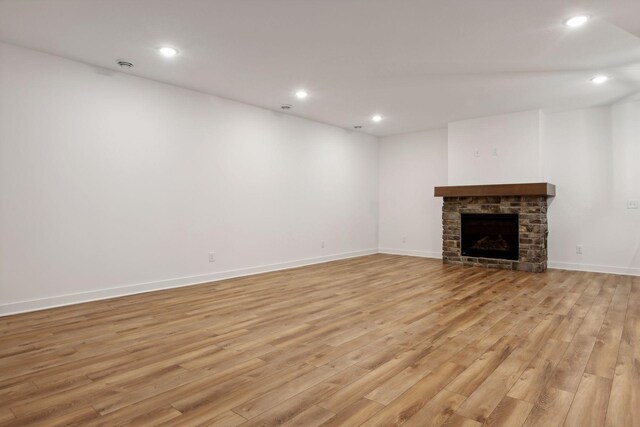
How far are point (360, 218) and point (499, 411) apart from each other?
5929mm

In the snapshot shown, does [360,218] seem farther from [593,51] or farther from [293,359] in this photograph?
[293,359]

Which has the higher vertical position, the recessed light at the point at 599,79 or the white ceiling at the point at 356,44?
the recessed light at the point at 599,79

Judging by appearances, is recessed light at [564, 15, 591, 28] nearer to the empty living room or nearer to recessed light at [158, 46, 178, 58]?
the empty living room

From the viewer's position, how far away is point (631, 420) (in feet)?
5.59

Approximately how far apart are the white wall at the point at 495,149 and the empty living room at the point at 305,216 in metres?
0.03

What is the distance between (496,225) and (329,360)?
16.0 feet

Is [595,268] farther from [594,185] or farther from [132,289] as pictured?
[132,289]

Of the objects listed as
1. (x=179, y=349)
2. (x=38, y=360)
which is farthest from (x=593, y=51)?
(x=38, y=360)

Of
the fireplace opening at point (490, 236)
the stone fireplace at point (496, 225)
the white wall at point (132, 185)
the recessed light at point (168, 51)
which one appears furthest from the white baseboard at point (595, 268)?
the recessed light at point (168, 51)

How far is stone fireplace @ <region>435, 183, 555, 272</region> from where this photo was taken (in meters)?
5.75

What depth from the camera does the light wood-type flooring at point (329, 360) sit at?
179 cm

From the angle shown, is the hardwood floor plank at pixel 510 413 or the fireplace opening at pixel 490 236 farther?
the fireplace opening at pixel 490 236

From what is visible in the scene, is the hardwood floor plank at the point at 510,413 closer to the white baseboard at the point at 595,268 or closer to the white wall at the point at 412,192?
the white baseboard at the point at 595,268

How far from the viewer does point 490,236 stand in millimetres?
6348
